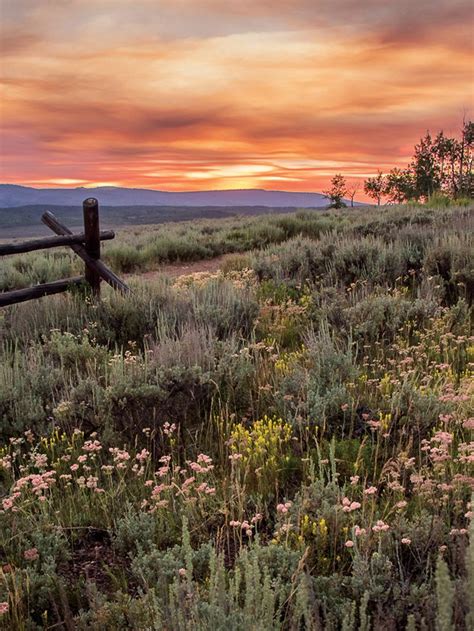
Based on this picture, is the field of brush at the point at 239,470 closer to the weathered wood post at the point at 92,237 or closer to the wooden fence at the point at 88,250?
the wooden fence at the point at 88,250

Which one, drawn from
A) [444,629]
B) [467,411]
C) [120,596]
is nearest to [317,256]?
[467,411]

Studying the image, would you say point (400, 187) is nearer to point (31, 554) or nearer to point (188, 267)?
point (188, 267)

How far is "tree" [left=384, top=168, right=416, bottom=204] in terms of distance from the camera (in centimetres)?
5683

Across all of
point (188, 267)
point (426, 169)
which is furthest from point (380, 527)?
point (426, 169)

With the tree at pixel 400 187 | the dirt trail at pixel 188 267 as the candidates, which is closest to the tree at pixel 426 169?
the tree at pixel 400 187

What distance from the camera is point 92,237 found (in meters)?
8.91

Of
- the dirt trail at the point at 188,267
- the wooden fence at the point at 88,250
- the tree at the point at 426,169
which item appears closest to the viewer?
the wooden fence at the point at 88,250

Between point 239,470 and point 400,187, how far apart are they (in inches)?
2398

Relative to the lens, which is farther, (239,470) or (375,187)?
(375,187)

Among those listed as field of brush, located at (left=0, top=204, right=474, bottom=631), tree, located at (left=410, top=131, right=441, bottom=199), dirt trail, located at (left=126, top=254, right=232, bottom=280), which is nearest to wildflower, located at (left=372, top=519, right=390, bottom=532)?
field of brush, located at (left=0, top=204, right=474, bottom=631)

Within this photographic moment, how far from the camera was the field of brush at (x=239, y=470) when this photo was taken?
229cm

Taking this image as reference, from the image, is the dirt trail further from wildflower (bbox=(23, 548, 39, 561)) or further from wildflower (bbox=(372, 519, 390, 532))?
wildflower (bbox=(372, 519, 390, 532))

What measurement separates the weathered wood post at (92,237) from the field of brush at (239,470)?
821 millimetres

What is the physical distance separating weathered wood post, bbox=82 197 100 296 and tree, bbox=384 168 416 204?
5086 centimetres
